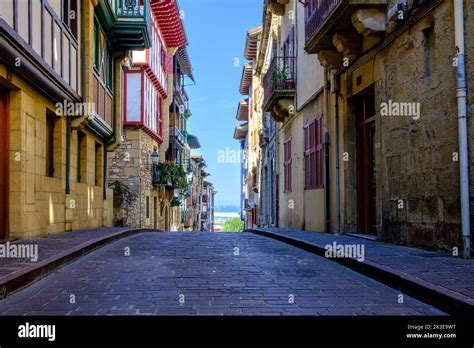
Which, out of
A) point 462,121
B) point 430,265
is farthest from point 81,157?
point 430,265

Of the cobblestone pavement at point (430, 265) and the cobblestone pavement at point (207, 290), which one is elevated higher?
the cobblestone pavement at point (430, 265)

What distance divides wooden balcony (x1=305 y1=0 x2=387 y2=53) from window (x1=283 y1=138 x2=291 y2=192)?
296 inches

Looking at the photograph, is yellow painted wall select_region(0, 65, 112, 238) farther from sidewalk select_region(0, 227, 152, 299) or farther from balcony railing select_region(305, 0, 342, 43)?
balcony railing select_region(305, 0, 342, 43)

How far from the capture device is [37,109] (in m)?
11.8

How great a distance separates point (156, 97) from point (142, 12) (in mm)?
14178

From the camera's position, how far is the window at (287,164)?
2188cm

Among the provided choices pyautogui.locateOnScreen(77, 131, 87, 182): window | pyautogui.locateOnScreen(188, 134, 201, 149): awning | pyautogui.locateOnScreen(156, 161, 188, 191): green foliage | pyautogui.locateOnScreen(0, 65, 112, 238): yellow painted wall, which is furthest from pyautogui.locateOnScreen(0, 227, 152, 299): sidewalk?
pyautogui.locateOnScreen(188, 134, 201, 149): awning

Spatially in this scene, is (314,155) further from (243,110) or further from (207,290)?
(243,110)

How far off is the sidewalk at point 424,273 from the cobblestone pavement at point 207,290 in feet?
0.38

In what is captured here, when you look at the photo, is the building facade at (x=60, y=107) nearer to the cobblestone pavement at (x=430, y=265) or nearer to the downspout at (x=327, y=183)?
the downspout at (x=327, y=183)

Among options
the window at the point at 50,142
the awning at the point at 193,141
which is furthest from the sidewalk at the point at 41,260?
the awning at the point at 193,141

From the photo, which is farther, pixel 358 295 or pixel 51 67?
pixel 51 67
